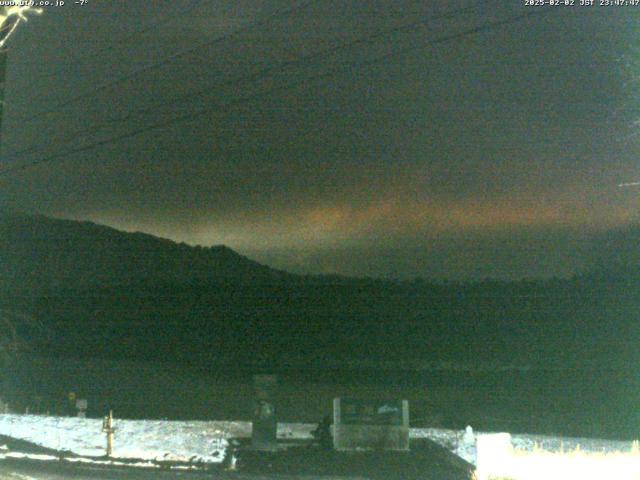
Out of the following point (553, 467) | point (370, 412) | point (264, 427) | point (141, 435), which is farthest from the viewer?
point (141, 435)

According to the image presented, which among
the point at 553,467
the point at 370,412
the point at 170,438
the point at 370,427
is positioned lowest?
the point at 170,438

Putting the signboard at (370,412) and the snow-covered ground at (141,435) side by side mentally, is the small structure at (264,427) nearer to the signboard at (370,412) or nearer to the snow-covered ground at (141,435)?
the snow-covered ground at (141,435)

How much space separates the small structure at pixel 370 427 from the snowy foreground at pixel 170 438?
1.89 meters

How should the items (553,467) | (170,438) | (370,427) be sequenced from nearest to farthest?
(553,467) → (370,427) → (170,438)

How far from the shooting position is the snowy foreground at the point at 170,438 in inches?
967

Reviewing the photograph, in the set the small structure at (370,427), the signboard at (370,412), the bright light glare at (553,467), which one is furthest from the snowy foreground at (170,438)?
the bright light glare at (553,467)

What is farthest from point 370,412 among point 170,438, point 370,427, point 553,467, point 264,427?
point 553,467

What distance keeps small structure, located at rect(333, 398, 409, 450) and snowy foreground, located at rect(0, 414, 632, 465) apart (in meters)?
1.89

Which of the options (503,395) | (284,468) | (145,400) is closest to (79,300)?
(145,400)

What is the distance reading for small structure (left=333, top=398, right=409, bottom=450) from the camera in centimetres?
2398

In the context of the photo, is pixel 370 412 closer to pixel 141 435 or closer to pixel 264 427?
pixel 264 427

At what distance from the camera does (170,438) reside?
28.7 metres

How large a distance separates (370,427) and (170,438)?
27.4 ft

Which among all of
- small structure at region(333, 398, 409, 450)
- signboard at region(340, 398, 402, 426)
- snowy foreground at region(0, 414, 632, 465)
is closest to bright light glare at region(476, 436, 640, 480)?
snowy foreground at region(0, 414, 632, 465)
